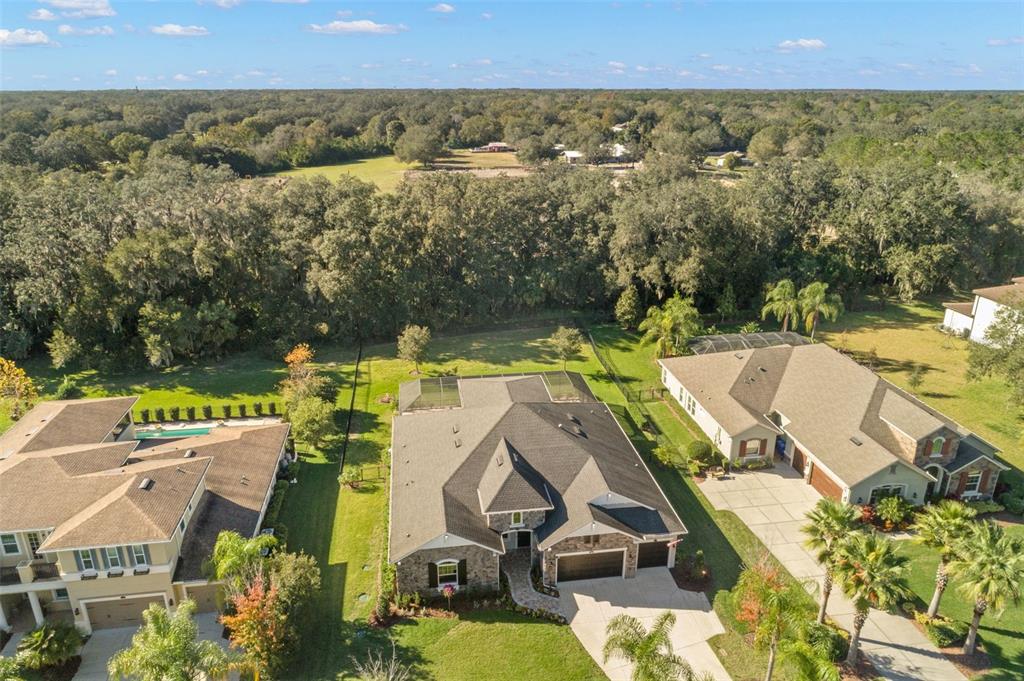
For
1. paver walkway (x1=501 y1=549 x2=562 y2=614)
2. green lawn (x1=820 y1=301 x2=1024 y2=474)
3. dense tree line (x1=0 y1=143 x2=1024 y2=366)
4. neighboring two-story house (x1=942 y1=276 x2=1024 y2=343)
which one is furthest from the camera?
neighboring two-story house (x1=942 y1=276 x2=1024 y2=343)

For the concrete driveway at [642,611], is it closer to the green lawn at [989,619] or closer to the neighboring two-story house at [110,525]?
the green lawn at [989,619]

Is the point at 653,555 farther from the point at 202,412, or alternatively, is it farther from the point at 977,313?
the point at 977,313

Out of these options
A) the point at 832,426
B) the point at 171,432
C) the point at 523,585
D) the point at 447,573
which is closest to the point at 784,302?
the point at 832,426

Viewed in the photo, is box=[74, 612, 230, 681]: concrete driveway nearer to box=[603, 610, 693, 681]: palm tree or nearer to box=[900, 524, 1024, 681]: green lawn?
box=[603, 610, 693, 681]: palm tree

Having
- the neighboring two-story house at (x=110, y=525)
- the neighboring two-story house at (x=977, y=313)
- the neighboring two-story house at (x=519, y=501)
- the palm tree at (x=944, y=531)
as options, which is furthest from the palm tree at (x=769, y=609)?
the neighboring two-story house at (x=977, y=313)

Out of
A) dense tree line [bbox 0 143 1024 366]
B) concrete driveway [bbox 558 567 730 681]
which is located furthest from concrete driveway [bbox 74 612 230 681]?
dense tree line [bbox 0 143 1024 366]

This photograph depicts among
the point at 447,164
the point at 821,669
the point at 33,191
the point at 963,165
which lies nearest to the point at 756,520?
the point at 821,669
